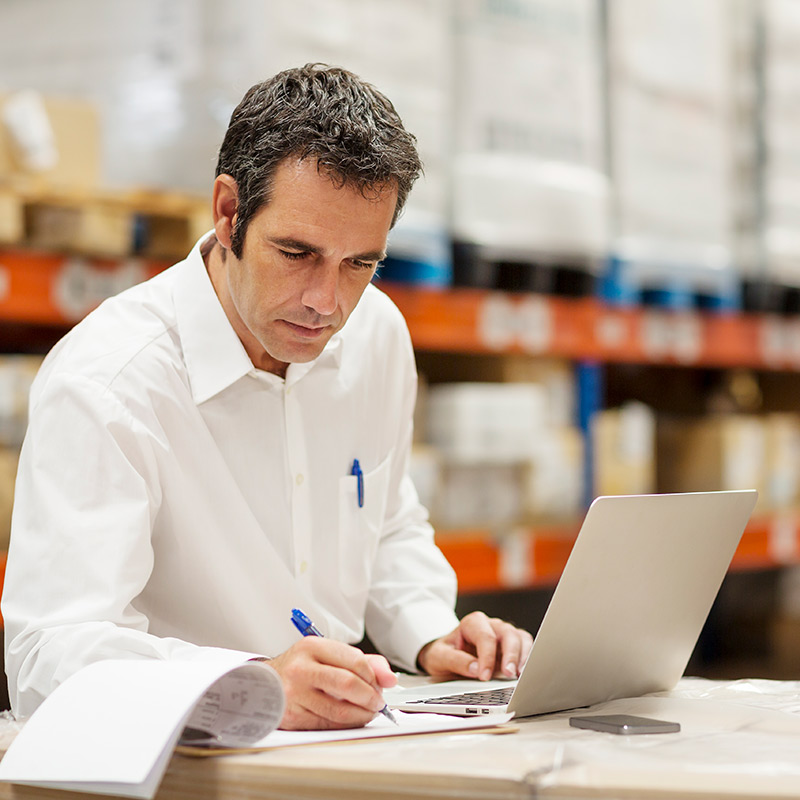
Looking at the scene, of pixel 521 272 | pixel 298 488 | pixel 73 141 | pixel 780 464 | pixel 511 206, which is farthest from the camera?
pixel 780 464

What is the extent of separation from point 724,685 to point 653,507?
1.35ft

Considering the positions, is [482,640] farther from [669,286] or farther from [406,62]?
[669,286]

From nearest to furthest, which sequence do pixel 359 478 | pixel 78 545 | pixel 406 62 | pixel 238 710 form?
pixel 238 710 → pixel 78 545 → pixel 359 478 → pixel 406 62

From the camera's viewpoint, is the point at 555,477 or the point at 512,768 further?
the point at 555,477

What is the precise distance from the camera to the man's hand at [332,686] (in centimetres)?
123

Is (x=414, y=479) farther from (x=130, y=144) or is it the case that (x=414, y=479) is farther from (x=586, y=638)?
(x=586, y=638)

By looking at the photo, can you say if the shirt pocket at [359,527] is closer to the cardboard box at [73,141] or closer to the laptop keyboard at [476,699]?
the laptop keyboard at [476,699]

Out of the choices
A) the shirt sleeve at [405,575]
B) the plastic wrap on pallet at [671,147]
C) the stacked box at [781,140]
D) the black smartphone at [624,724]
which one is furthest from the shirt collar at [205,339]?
the stacked box at [781,140]

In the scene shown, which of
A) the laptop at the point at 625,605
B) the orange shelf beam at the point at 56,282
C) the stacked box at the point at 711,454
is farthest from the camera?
the stacked box at the point at 711,454

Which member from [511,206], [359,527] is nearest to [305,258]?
[359,527]

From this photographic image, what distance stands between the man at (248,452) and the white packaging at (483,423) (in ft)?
3.74

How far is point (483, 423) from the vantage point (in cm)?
309

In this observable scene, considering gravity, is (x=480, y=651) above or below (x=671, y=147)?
below

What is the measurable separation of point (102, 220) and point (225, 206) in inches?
36.2
